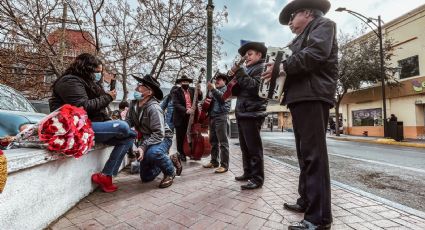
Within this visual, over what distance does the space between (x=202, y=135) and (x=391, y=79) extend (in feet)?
68.7

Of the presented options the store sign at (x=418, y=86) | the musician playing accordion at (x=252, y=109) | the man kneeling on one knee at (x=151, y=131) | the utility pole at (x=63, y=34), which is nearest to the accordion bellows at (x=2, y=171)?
the man kneeling on one knee at (x=151, y=131)

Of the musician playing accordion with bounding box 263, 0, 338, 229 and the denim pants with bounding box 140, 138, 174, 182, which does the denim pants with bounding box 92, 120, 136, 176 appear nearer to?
the denim pants with bounding box 140, 138, 174, 182

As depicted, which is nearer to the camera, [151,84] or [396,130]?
[151,84]

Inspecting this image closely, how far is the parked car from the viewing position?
3.73 m

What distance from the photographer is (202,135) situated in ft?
16.9

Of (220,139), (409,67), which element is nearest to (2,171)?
(220,139)

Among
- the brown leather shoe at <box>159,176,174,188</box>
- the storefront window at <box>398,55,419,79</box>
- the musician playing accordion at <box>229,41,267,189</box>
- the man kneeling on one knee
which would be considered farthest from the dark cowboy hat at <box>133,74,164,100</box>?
the storefront window at <box>398,55,419,79</box>

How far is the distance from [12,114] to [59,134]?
7.81ft

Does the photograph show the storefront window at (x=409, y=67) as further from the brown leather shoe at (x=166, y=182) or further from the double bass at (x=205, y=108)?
the brown leather shoe at (x=166, y=182)

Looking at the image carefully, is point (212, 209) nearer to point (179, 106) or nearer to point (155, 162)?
point (155, 162)

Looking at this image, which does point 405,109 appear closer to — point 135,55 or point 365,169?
point 365,169

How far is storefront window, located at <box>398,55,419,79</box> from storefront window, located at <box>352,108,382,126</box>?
3535 mm

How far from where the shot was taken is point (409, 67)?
61.5 feet

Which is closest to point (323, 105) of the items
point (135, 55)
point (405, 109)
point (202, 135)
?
point (202, 135)
